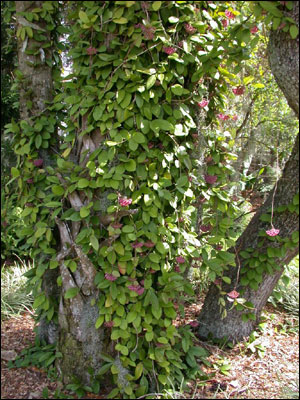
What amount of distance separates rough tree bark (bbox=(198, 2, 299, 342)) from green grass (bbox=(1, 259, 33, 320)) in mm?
1450

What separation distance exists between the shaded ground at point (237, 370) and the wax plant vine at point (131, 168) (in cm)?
21

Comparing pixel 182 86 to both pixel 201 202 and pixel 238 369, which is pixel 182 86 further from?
pixel 238 369

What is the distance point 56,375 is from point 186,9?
2175 millimetres

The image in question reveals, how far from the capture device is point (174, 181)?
2.15 metres

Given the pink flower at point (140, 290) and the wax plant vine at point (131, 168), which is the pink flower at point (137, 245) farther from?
the pink flower at point (140, 290)

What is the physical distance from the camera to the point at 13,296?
3297 mm

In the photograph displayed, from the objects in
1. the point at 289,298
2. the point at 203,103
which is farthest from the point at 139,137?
the point at 289,298

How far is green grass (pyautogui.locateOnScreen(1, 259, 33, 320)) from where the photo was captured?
10.3ft

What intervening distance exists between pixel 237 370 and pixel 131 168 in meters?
1.56

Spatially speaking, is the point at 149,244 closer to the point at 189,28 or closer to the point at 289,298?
the point at 189,28

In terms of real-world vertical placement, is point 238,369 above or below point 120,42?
below

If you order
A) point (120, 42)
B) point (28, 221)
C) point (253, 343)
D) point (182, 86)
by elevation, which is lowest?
point (253, 343)

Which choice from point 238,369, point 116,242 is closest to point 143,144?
point 116,242

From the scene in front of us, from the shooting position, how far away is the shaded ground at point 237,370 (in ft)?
7.38
